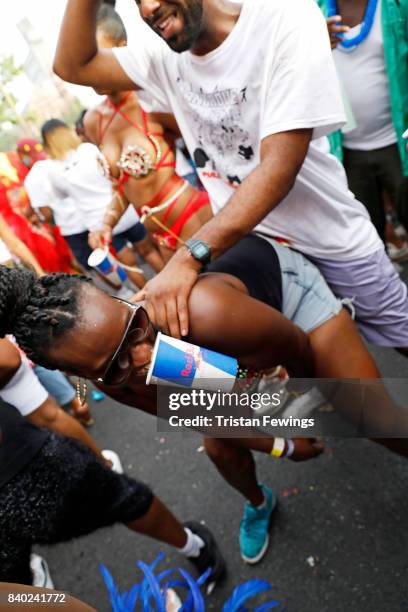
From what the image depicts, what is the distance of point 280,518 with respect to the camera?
2.29m

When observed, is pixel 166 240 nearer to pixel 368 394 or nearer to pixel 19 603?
pixel 368 394

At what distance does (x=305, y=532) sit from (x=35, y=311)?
1.67m

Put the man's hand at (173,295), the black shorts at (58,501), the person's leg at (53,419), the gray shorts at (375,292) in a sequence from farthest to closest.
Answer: the person's leg at (53,419), the gray shorts at (375,292), the black shorts at (58,501), the man's hand at (173,295)

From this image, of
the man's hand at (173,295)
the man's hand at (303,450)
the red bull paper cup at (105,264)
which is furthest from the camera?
the red bull paper cup at (105,264)

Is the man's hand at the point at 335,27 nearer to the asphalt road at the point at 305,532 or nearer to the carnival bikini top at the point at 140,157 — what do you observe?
the carnival bikini top at the point at 140,157

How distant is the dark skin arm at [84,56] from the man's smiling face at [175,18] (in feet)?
1.03

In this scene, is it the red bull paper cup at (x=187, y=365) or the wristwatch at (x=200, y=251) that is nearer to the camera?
the red bull paper cup at (x=187, y=365)

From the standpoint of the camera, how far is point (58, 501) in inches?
65.5

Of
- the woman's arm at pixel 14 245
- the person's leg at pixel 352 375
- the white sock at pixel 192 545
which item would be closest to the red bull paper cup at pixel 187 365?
the person's leg at pixel 352 375

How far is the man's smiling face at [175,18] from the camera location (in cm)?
148

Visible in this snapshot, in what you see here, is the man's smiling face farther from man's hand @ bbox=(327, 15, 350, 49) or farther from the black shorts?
the black shorts

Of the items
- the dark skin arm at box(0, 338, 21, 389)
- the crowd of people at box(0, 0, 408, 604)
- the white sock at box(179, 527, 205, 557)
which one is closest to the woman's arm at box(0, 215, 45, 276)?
the crowd of people at box(0, 0, 408, 604)

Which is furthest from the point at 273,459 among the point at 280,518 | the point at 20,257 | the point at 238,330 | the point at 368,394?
the point at 20,257

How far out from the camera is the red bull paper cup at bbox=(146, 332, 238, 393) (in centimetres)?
115
